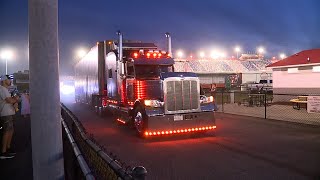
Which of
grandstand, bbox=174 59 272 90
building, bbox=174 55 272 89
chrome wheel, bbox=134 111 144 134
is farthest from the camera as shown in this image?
grandstand, bbox=174 59 272 90

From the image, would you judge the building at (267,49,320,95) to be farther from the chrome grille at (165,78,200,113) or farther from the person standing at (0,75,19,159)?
the person standing at (0,75,19,159)

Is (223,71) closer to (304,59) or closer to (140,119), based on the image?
(304,59)

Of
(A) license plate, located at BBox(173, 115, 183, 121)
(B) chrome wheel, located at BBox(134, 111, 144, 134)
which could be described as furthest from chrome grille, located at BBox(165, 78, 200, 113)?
(B) chrome wheel, located at BBox(134, 111, 144, 134)

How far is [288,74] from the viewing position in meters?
24.8

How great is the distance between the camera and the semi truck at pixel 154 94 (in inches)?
448

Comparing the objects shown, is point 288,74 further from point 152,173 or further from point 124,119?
point 152,173

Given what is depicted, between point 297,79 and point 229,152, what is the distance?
1703 cm

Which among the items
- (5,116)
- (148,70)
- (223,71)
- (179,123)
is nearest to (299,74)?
(148,70)

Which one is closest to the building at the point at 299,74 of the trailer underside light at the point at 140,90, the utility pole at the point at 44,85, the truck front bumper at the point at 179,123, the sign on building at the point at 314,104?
the sign on building at the point at 314,104

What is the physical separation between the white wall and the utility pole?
872 inches

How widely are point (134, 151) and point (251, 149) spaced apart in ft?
11.6

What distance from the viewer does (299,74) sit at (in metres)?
23.7

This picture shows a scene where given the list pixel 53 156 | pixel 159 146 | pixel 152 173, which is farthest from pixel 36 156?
pixel 159 146

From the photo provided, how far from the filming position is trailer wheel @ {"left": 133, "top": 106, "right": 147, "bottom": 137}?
11586 millimetres
